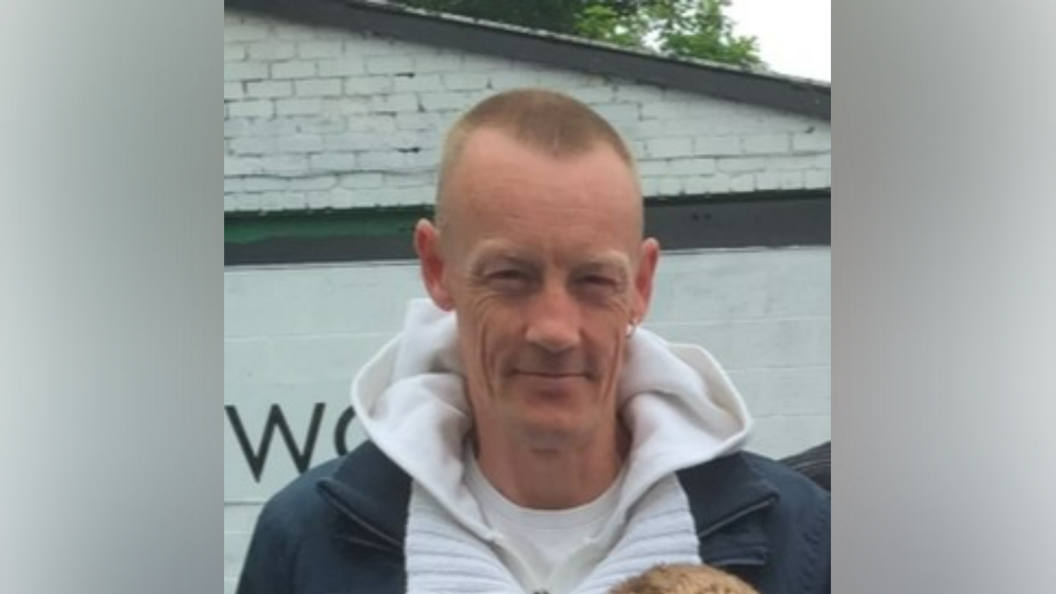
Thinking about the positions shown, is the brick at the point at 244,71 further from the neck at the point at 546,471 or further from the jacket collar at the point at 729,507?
the jacket collar at the point at 729,507

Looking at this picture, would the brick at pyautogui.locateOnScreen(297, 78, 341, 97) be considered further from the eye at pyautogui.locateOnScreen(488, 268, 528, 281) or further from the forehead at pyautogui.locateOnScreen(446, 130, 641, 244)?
the eye at pyautogui.locateOnScreen(488, 268, 528, 281)

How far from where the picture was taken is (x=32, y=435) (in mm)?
2203

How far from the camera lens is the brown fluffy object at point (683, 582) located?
76.0 inches

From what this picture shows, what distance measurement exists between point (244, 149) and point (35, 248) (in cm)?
41

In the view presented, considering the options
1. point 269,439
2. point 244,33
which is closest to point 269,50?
point 244,33

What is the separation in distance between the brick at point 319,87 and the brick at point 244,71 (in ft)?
0.22

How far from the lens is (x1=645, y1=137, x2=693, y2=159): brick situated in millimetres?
2148

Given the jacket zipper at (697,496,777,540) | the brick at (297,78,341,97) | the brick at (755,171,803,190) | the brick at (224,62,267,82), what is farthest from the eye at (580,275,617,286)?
the brick at (224,62,267,82)

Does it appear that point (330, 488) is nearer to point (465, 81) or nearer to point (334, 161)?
point (334, 161)

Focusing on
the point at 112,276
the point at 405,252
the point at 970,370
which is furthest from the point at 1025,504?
the point at 112,276

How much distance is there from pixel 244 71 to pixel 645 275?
775 mm

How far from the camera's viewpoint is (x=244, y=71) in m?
2.17

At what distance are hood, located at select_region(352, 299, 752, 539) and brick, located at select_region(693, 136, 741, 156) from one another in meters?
0.33

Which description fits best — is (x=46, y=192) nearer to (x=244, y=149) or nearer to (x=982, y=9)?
(x=244, y=149)
